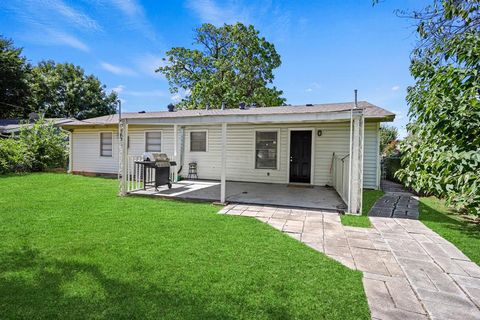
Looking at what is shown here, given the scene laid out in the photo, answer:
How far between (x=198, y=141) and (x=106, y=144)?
456 cm

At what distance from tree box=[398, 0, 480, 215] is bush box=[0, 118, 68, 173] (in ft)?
45.4

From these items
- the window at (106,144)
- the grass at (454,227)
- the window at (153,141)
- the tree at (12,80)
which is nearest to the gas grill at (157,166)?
the window at (153,141)

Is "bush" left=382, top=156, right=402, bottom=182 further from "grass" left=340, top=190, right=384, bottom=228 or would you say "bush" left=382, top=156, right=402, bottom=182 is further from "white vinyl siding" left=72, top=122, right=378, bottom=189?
"grass" left=340, top=190, right=384, bottom=228

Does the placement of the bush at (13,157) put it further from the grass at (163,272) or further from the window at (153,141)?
the grass at (163,272)

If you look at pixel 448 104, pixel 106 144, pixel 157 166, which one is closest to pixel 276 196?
pixel 157 166

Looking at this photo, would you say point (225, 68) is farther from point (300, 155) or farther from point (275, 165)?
point (300, 155)

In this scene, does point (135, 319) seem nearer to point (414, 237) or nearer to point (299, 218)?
point (299, 218)

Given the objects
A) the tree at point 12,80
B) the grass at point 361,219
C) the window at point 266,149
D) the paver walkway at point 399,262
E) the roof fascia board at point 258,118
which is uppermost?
the tree at point 12,80

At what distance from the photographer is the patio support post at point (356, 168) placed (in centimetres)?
501

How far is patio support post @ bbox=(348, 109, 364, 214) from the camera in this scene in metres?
5.01

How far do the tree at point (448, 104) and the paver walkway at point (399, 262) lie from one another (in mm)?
796

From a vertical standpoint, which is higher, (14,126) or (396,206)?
(14,126)

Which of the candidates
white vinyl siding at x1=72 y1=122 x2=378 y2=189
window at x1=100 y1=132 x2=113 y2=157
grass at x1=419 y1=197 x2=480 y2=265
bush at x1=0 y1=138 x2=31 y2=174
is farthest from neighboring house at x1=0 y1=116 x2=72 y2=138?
grass at x1=419 y1=197 x2=480 y2=265

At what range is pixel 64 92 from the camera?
26.0 m
